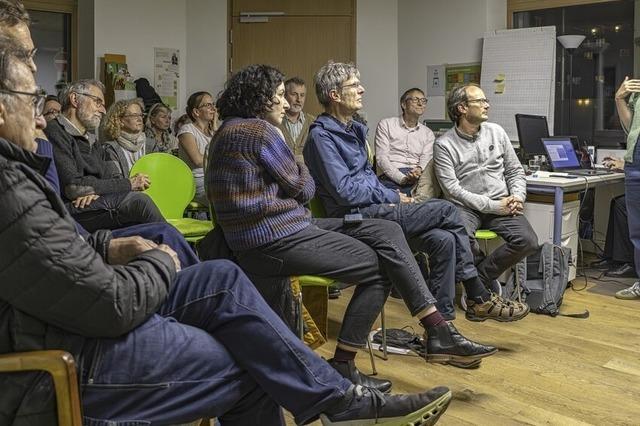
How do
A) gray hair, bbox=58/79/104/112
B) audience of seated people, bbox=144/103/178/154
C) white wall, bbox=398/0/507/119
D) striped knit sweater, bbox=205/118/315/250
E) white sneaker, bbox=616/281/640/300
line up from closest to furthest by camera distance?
striped knit sweater, bbox=205/118/315/250, gray hair, bbox=58/79/104/112, white sneaker, bbox=616/281/640/300, audience of seated people, bbox=144/103/178/154, white wall, bbox=398/0/507/119

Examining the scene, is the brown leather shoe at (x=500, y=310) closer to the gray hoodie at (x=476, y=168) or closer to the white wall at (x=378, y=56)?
the gray hoodie at (x=476, y=168)

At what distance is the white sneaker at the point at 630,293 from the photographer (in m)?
4.08

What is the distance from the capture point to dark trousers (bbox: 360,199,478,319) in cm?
292

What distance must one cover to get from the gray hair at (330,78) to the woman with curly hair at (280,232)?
18.4 inches

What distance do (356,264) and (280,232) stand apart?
311 millimetres

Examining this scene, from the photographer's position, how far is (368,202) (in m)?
2.94

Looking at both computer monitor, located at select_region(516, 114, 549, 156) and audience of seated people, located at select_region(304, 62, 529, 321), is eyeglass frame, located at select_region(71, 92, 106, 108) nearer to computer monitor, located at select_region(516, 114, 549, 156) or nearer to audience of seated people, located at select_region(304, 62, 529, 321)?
audience of seated people, located at select_region(304, 62, 529, 321)

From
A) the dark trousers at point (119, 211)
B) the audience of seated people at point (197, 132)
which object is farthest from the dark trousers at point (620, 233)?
the dark trousers at point (119, 211)

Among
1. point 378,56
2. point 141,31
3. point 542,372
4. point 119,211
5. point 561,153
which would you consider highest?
point 141,31

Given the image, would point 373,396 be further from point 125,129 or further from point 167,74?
point 167,74

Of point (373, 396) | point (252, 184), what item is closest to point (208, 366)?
point (373, 396)

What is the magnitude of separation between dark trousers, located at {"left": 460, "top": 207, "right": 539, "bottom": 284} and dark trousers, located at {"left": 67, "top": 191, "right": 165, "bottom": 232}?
1.60 meters

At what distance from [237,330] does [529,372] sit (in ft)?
5.84

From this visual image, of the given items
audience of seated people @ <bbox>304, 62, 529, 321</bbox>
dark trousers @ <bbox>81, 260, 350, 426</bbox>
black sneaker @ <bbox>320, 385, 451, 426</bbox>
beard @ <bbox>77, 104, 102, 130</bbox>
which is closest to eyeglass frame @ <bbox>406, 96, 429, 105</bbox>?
audience of seated people @ <bbox>304, 62, 529, 321</bbox>
